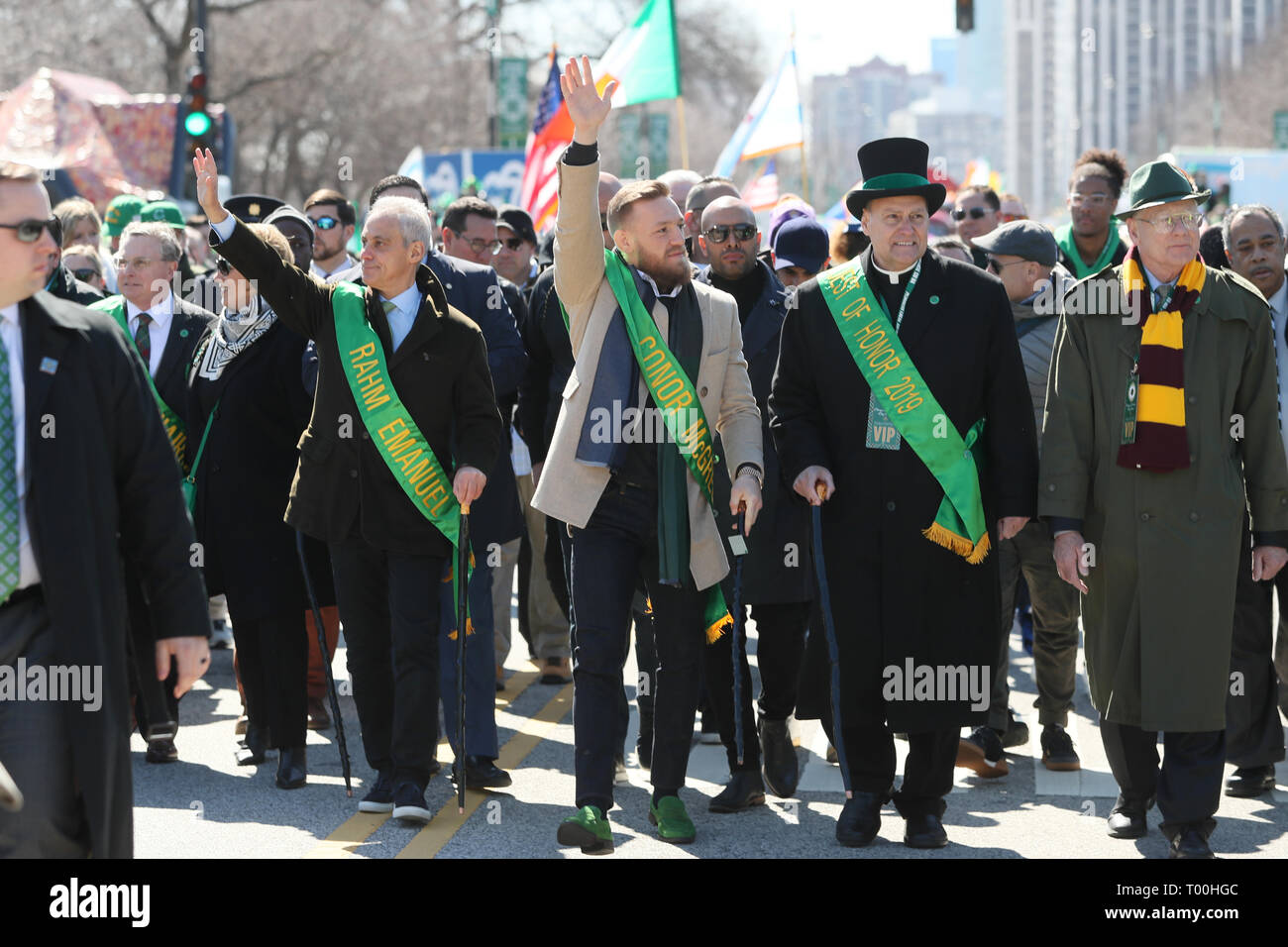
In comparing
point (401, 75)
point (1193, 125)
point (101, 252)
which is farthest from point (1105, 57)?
point (101, 252)

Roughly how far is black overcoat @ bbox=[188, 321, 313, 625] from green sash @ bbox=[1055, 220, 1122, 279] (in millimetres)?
4165

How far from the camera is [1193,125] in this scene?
305 feet

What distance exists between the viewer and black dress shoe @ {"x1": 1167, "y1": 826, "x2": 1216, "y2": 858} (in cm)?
585

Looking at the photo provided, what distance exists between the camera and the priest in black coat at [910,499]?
6035mm

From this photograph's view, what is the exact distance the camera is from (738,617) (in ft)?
21.4

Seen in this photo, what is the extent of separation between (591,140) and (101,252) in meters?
5.48

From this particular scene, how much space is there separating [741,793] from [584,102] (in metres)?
2.60

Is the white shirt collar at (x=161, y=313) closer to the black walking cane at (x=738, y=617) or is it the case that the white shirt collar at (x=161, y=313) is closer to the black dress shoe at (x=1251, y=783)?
the black walking cane at (x=738, y=617)

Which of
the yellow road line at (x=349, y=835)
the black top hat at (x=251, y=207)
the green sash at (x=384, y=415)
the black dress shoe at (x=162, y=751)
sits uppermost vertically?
the black top hat at (x=251, y=207)

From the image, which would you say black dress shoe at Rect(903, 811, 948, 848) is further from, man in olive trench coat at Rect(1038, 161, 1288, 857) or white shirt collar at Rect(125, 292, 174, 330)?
white shirt collar at Rect(125, 292, 174, 330)

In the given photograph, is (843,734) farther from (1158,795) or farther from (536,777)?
(536,777)

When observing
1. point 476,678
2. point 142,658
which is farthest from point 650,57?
point 142,658

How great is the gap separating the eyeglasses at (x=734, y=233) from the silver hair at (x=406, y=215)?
1.18 m

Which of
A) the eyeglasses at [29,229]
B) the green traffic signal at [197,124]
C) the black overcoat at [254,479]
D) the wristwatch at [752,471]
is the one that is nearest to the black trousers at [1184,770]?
the wristwatch at [752,471]
